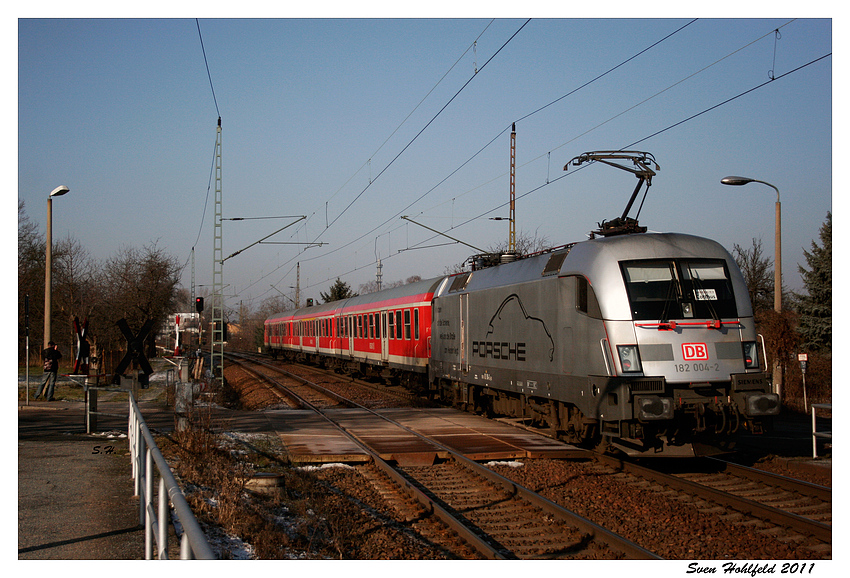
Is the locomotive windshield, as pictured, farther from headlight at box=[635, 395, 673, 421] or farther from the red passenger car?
the red passenger car

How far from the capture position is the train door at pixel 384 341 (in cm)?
2448

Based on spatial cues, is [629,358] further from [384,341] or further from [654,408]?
[384,341]

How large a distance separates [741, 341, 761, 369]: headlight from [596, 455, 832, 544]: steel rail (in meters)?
2.09

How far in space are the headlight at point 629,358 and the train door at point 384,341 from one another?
49.5ft

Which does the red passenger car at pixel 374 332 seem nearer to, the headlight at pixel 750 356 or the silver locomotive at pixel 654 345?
the silver locomotive at pixel 654 345

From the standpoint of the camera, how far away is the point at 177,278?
126ft

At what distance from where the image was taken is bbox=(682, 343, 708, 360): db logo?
983 cm

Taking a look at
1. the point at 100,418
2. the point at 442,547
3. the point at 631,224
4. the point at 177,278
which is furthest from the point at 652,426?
the point at 177,278

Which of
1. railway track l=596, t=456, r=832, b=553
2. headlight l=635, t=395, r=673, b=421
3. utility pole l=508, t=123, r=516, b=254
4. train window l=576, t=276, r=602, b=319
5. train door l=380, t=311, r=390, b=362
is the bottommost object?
railway track l=596, t=456, r=832, b=553

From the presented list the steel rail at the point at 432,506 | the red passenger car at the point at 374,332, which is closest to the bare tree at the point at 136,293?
the red passenger car at the point at 374,332

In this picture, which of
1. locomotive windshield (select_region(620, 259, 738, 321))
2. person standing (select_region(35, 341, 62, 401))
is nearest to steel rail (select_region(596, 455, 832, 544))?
locomotive windshield (select_region(620, 259, 738, 321))

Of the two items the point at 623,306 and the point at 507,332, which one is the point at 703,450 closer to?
the point at 623,306

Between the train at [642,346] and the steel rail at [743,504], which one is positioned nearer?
the steel rail at [743,504]

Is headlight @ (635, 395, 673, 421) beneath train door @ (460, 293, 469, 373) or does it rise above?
beneath
